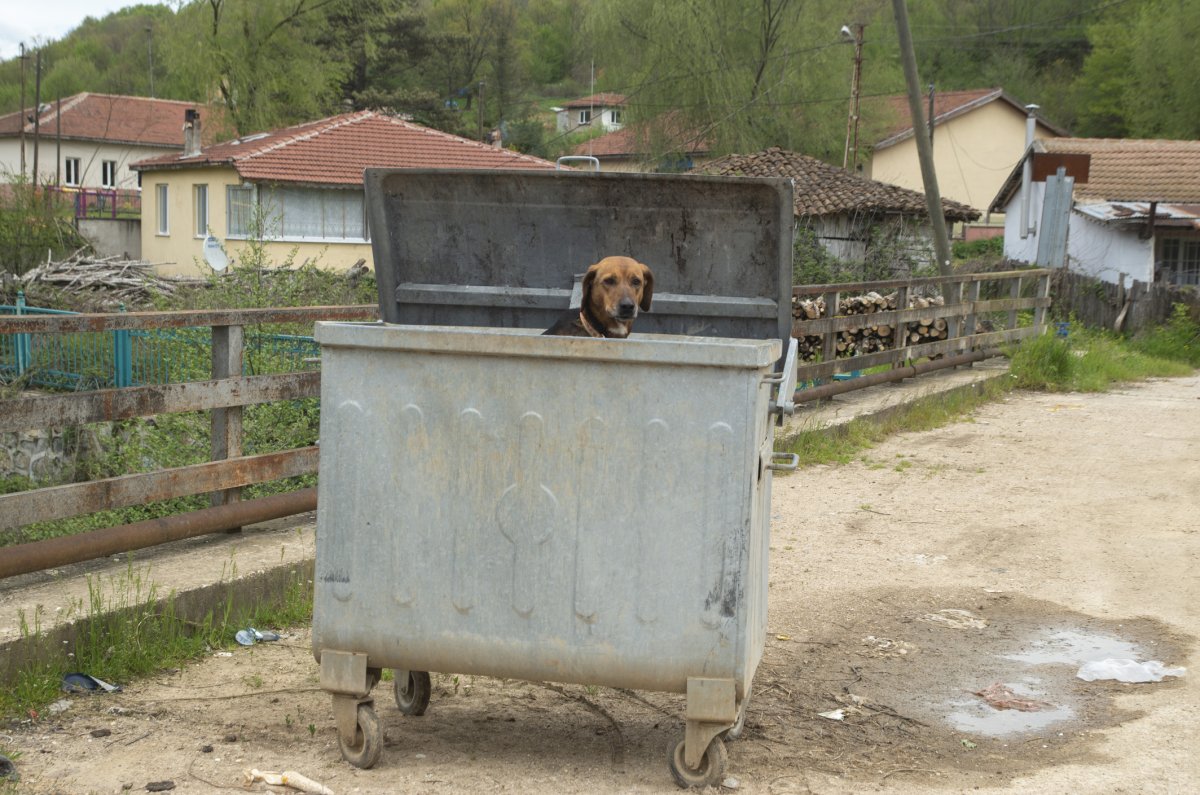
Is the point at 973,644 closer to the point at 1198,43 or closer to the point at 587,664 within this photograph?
the point at 587,664

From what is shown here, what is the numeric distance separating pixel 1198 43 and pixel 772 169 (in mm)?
36096

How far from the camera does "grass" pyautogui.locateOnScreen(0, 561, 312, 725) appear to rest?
422 cm

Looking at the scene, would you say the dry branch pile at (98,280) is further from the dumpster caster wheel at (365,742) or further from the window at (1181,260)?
the window at (1181,260)

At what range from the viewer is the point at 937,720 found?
14.7ft

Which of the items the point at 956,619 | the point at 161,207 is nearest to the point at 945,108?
the point at 161,207

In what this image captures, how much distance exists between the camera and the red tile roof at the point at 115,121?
219 feet

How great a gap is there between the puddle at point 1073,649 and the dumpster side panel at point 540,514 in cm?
221

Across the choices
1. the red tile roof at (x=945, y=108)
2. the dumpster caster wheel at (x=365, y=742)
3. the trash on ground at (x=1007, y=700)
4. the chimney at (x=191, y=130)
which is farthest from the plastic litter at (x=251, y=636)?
the red tile roof at (x=945, y=108)

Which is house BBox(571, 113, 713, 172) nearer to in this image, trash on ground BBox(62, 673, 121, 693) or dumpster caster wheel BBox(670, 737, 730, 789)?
trash on ground BBox(62, 673, 121, 693)

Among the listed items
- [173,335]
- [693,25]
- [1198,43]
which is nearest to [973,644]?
[173,335]

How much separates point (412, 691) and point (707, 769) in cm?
114

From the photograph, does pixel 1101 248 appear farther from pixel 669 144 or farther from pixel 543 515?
pixel 543 515

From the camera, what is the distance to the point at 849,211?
26969 mm

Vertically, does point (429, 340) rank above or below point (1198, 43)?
below
